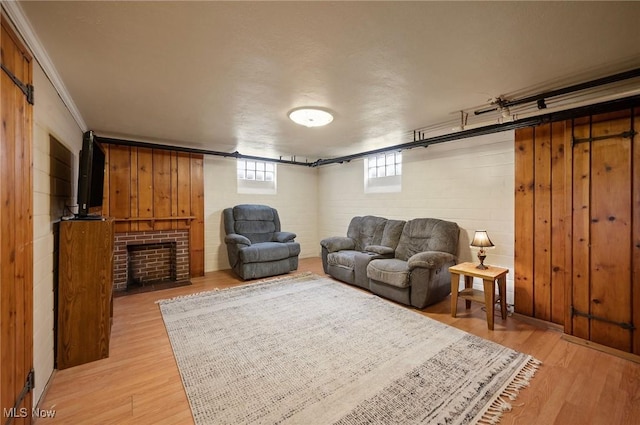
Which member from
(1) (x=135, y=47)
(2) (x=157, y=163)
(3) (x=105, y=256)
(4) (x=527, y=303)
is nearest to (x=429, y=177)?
(4) (x=527, y=303)

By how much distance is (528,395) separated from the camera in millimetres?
1751

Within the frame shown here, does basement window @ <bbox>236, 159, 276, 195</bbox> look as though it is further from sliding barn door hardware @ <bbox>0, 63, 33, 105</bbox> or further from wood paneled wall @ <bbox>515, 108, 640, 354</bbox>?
wood paneled wall @ <bbox>515, 108, 640, 354</bbox>

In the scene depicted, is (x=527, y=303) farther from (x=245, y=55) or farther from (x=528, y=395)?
(x=245, y=55)

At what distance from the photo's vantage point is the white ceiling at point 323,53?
4.64 ft

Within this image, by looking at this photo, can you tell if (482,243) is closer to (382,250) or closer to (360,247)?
(382,250)

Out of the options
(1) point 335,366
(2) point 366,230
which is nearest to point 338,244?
(2) point 366,230

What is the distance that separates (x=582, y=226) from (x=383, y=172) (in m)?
2.91

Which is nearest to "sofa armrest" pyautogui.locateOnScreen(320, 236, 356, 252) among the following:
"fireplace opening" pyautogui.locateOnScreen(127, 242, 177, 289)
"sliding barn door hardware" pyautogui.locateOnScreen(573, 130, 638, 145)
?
"fireplace opening" pyautogui.locateOnScreen(127, 242, 177, 289)

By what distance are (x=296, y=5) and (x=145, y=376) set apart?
260 centimetres

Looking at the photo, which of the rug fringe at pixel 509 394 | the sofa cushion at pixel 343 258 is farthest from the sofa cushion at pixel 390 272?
the rug fringe at pixel 509 394

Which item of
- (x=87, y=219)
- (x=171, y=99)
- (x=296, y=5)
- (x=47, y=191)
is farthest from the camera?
(x=171, y=99)

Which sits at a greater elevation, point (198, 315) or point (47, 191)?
point (47, 191)

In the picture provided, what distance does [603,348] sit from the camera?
7.45 feet

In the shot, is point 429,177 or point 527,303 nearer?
point 527,303
